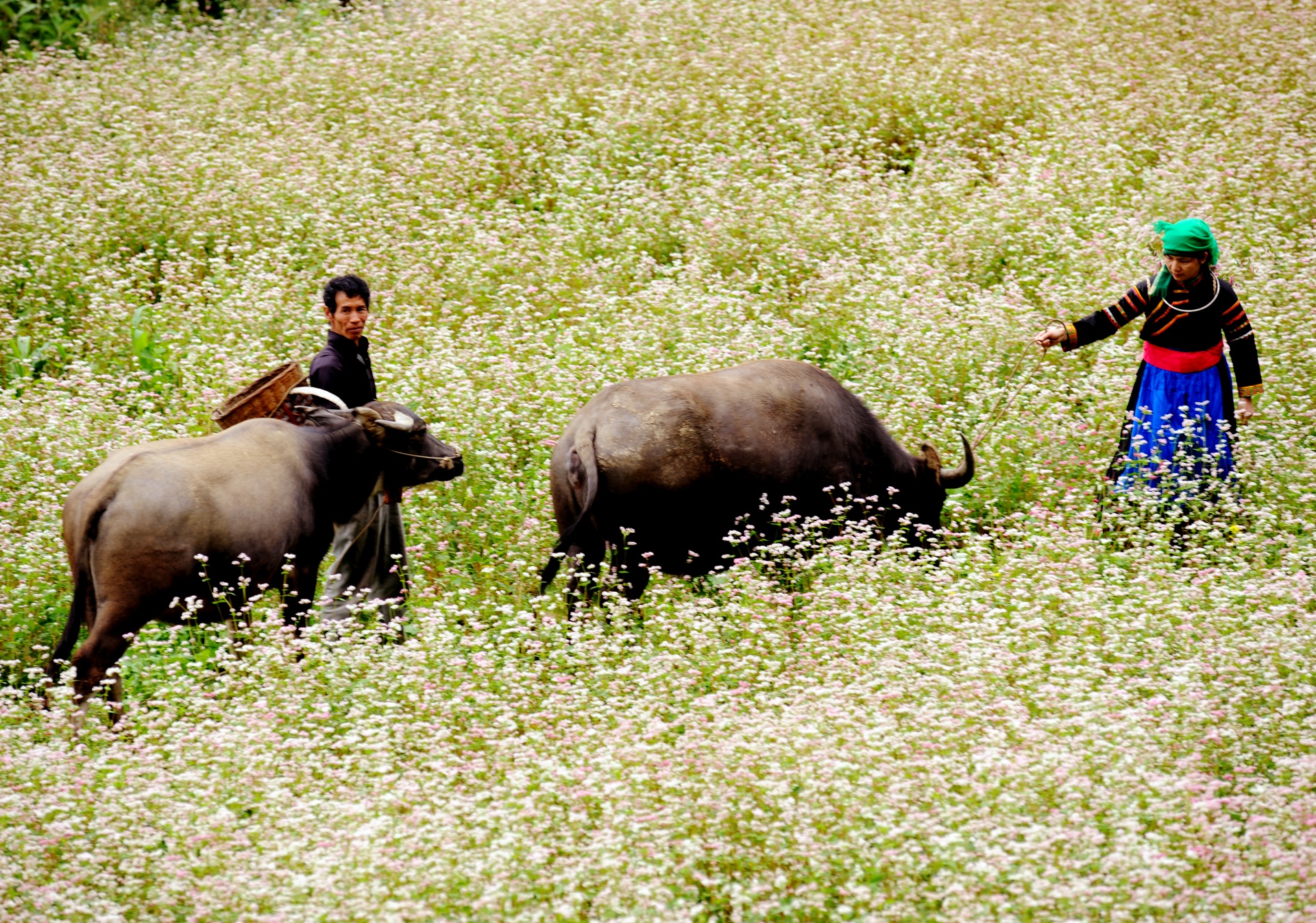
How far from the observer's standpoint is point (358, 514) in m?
7.45

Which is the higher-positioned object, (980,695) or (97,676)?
(980,695)

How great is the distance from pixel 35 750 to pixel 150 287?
22.0 feet

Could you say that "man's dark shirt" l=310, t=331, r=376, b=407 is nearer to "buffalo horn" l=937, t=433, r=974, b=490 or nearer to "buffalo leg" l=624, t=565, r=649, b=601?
"buffalo leg" l=624, t=565, r=649, b=601

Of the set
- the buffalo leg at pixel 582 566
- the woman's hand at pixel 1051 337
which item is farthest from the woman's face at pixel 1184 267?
the buffalo leg at pixel 582 566

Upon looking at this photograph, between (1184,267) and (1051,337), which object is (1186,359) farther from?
(1051,337)

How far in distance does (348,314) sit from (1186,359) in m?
4.87

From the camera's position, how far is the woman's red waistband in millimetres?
7746


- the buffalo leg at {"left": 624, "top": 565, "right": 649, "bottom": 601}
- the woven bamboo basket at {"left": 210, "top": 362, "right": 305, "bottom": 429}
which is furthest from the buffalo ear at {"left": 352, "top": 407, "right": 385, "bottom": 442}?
the buffalo leg at {"left": 624, "top": 565, "right": 649, "bottom": 601}

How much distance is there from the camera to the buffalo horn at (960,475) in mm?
7797

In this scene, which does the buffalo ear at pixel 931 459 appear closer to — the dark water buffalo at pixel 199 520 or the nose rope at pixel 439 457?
the nose rope at pixel 439 457

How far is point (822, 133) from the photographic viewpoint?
1334 centimetres

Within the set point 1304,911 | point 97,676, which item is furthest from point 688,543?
point 1304,911

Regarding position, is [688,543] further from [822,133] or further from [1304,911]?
[822,133]

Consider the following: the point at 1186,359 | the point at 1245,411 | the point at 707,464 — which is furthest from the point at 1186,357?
the point at 707,464
